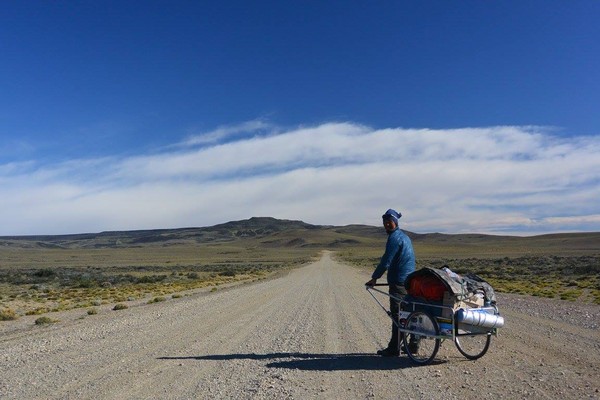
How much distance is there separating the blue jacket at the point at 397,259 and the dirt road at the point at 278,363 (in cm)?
140

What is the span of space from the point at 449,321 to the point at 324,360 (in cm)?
224

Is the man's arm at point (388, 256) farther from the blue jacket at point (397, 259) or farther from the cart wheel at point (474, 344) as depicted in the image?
the cart wheel at point (474, 344)

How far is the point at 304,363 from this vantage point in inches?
338

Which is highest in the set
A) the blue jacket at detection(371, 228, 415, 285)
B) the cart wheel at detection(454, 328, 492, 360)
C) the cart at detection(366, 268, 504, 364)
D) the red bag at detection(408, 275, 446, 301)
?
the blue jacket at detection(371, 228, 415, 285)

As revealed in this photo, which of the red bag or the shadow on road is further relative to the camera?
the shadow on road

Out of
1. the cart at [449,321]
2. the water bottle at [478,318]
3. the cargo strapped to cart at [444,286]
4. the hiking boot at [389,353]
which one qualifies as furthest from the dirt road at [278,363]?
the cargo strapped to cart at [444,286]

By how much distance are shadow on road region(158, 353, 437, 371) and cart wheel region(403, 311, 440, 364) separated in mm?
161

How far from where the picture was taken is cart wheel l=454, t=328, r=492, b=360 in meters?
8.06

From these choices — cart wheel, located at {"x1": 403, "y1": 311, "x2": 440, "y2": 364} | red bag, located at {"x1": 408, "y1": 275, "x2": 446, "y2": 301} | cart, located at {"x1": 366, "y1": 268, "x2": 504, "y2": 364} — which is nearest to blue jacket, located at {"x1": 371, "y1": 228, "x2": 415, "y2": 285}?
red bag, located at {"x1": 408, "y1": 275, "x2": 446, "y2": 301}

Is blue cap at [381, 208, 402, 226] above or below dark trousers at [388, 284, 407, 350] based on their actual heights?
above

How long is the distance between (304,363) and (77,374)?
11.7 feet

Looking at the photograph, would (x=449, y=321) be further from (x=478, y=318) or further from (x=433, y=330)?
(x=478, y=318)

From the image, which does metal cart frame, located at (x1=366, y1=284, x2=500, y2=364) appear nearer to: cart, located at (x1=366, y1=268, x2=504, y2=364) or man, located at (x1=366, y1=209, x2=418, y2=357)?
cart, located at (x1=366, y1=268, x2=504, y2=364)

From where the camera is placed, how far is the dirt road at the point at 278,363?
6.83 meters
